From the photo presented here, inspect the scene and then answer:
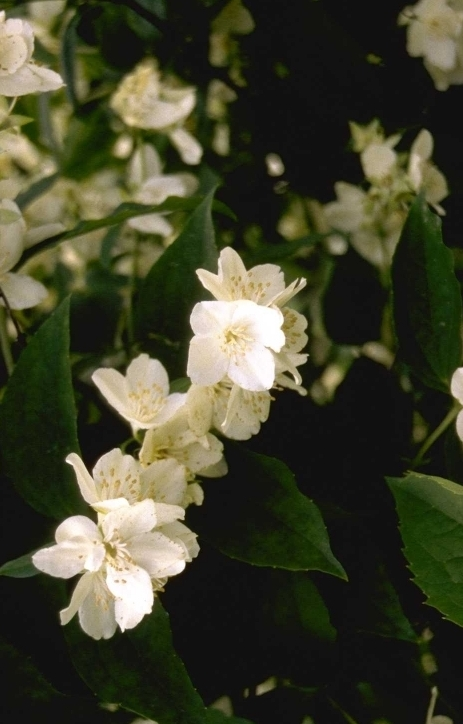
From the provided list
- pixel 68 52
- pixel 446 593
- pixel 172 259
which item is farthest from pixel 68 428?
pixel 68 52

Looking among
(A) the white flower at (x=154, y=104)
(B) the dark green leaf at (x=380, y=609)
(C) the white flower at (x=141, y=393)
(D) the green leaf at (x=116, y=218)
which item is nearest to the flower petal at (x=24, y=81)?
(D) the green leaf at (x=116, y=218)

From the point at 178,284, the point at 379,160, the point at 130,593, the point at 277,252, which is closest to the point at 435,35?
the point at 379,160

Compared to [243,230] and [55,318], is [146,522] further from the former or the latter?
[243,230]

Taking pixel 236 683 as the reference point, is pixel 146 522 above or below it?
above

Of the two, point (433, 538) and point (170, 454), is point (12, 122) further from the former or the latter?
point (433, 538)

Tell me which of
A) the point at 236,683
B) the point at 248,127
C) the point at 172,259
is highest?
the point at 172,259

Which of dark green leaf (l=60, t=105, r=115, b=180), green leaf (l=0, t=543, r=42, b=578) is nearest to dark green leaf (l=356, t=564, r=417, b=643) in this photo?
green leaf (l=0, t=543, r=42, b=578)
